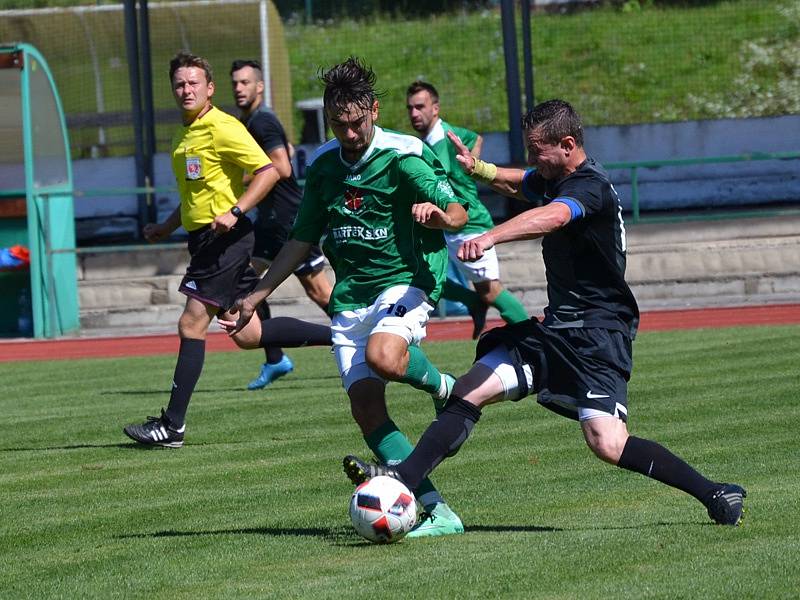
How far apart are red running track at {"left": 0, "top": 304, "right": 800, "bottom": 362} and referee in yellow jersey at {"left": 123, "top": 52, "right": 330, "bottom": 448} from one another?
19.6ft

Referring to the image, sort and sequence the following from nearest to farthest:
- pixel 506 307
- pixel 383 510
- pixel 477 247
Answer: pixel 477 247
pixel 383 510
pixel 506 307

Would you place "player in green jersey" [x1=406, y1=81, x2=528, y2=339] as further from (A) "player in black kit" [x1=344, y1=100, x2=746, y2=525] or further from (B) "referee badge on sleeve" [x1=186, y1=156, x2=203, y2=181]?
(A) "player in black kit" [x1=344, y1=100, x2=746, y2=525]

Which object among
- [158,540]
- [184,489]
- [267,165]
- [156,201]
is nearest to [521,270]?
[156,201]

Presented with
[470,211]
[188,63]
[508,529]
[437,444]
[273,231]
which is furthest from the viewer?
[470,211]

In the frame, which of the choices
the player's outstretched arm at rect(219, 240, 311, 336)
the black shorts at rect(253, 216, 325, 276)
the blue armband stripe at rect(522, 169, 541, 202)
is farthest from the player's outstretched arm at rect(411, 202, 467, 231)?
the black shorts at rect(253, 216, 325, 276)

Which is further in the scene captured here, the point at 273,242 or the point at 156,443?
the point at 273,242

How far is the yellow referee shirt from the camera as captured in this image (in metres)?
8.63

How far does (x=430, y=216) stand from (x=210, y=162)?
338 cm

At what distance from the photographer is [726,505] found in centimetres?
531

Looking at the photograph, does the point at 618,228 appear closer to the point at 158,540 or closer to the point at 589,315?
the point at 589,315

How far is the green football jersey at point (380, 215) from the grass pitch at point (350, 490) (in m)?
0.99

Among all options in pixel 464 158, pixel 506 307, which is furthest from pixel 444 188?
pixel 506 307

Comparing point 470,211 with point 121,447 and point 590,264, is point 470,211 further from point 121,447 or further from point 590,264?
point 590,264

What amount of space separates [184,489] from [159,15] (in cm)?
1650
